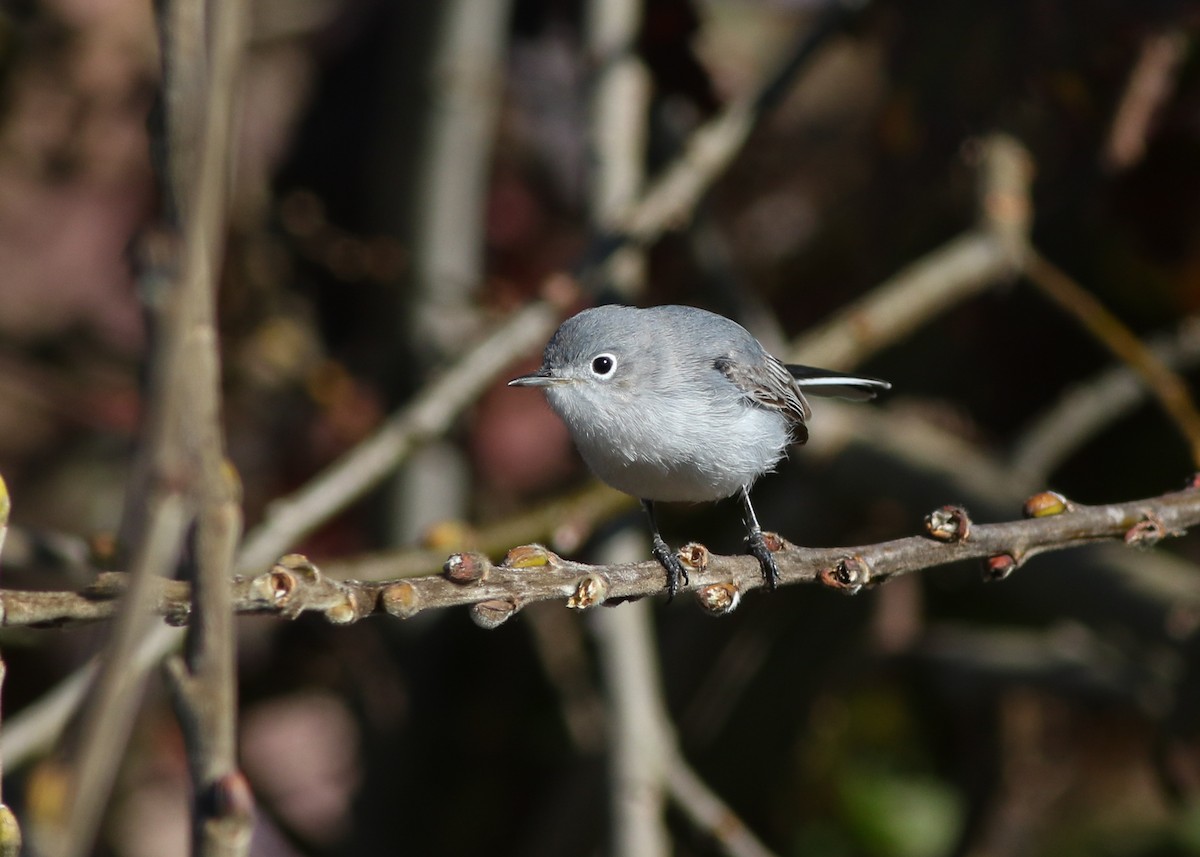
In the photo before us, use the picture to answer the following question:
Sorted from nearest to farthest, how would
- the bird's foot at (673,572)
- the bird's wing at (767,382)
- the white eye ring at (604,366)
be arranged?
1. the bird's foot at (673,572)
2. the white eye ring at (604,366)
3. the bird's wing at (767,382)

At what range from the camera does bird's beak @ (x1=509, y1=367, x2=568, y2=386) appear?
6.42ft

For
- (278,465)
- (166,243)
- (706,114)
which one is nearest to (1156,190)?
(706,114)

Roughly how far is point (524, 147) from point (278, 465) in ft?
4.91

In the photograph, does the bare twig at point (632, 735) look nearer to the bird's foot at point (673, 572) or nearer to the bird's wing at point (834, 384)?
the bird's wing at point (834, 384)

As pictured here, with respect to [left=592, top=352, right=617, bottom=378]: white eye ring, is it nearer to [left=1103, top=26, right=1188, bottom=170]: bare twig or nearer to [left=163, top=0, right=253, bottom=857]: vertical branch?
[left=163, top=0, right=253, bottom=857]: vertical branch

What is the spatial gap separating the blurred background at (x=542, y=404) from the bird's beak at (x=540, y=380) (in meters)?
1.10

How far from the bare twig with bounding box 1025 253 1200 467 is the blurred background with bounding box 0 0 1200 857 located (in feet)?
1.18

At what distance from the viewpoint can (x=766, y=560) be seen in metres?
1.51

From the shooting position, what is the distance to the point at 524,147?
473cm

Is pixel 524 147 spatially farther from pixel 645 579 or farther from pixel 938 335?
pixel 645 579

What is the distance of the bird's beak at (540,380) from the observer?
196cm

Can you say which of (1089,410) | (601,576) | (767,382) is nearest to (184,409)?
(601,576)

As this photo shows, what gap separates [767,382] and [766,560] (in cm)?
72

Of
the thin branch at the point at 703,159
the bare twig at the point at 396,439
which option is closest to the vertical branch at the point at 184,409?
the bare twig at the point at 396,439
